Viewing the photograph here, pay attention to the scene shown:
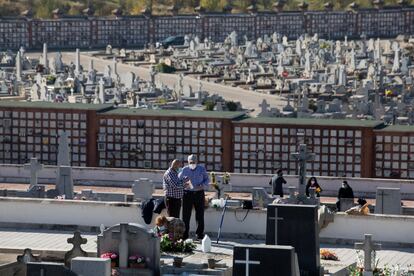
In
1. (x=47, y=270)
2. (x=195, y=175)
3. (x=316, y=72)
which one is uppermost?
(x=195, y=175)

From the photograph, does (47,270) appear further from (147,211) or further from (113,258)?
(147,211)

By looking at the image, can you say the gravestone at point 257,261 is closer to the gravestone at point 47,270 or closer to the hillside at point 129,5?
the gravestone at point 47,270

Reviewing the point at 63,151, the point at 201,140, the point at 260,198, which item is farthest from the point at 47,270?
the point at 201,140

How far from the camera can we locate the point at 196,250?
835 inches

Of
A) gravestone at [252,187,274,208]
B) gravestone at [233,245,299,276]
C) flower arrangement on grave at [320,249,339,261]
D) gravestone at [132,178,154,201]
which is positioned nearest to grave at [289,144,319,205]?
gravestone at [252,187,274,208]

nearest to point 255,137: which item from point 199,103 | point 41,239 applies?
point 41,239

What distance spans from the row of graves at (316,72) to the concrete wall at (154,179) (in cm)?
1886

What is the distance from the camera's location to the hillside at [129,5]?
112m

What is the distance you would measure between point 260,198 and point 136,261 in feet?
21.6

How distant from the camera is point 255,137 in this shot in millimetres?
31797

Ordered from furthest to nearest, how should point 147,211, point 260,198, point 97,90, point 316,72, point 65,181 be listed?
point 316,72 → point 97,90 → point 65,181 → point 260,198 → point 147,211

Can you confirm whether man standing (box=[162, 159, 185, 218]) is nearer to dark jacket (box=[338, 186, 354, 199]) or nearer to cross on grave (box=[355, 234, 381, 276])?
cross on grave (box=[355, 234, 381, 276])

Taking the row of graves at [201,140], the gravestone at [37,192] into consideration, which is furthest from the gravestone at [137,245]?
the row of graves at [201,140]

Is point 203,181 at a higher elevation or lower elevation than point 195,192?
higher
